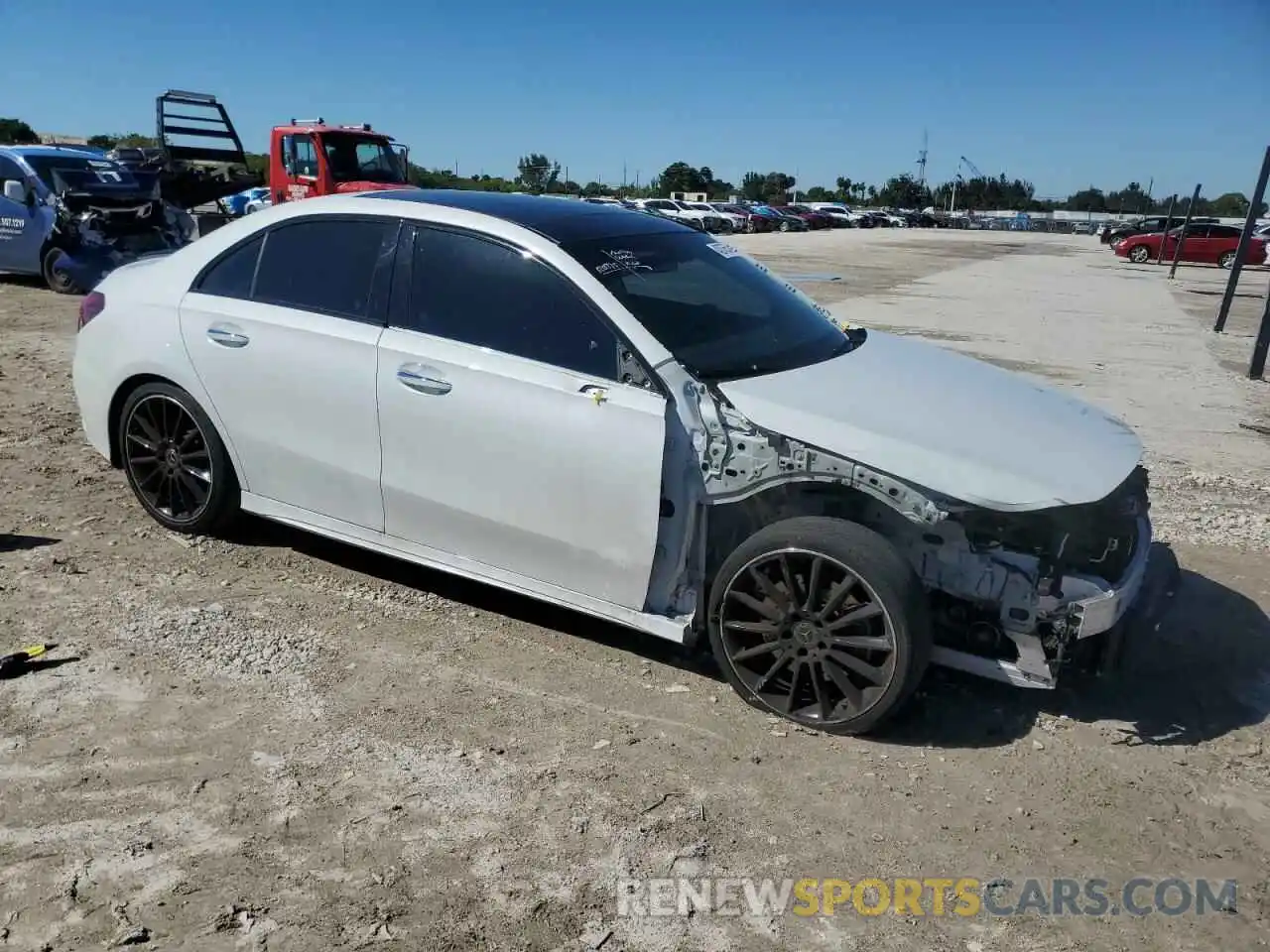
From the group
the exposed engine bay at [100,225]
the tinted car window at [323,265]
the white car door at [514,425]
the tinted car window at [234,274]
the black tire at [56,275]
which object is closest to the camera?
the white car door at [514,425]

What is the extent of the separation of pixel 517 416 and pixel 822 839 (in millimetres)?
1784

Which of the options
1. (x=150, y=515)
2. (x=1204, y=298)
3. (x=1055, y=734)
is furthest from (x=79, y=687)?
(x=1204, y=298)

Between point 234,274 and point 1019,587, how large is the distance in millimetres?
3564

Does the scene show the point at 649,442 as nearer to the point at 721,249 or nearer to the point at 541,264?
the point at 541,264

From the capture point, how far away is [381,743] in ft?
11.2

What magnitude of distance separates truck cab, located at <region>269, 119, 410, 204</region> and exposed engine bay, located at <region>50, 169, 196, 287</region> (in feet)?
13.9

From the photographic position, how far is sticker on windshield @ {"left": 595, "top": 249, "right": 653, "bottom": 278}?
12.9ft

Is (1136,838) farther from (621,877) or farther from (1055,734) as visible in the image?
(621,877)

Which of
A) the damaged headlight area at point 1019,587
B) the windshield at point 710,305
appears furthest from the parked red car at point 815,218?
the damaged headlight area at point 1019,587

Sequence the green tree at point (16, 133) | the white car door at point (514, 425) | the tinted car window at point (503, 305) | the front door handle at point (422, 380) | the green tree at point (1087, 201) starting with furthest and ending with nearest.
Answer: the green tree at point (1087, 201)
the green tree at point (16, 133)
the front door handle at point (422, 380)
the tinted car window at point (503, 305)
the white car door at point (514, 425)

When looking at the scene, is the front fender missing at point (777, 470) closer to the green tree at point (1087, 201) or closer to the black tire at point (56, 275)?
the black tire at point (56, 275)

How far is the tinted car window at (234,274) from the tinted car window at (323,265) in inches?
2.2

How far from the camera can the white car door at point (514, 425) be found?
3607 millimetres

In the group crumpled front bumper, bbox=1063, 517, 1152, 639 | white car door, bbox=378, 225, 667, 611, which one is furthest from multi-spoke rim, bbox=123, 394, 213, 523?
crumpled front bumper, bbox=1063, 517, 1152, 639
